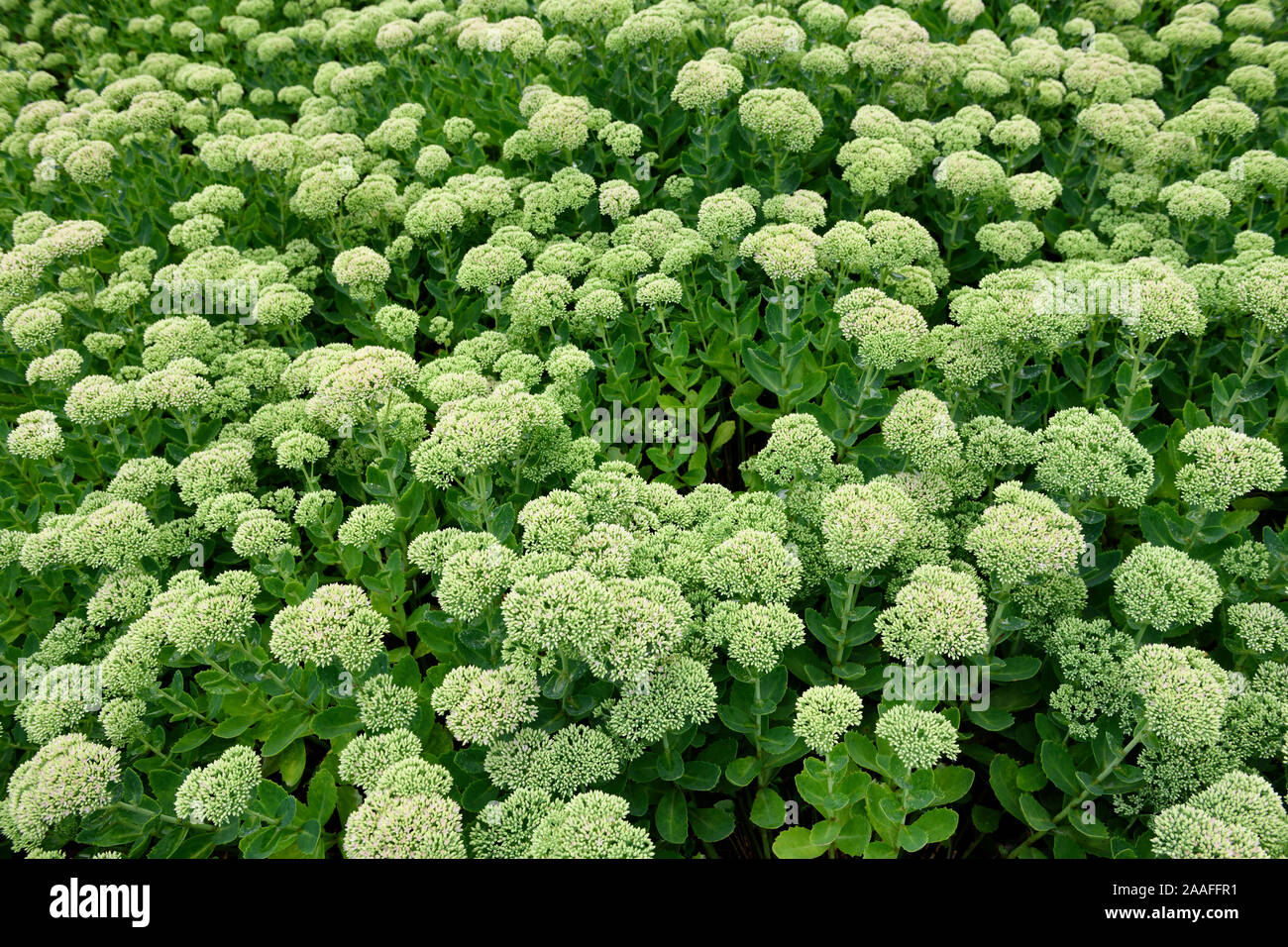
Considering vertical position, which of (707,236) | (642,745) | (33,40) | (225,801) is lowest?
(225,801)

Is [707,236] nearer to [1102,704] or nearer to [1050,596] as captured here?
[1050,596]

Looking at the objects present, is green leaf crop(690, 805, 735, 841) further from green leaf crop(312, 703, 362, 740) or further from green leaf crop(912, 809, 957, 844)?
green leaf crop(312, 703, 362, 740)

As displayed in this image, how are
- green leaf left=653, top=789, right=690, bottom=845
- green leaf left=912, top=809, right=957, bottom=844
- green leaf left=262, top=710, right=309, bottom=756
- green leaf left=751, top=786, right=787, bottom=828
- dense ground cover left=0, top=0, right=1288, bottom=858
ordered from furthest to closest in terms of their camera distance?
green leaf left=262, top=710, right=309, bottom=756
green leaf left=751, top=786, right=787, bottom=828
green leaf left=653, top=789, right=690, bottom=845
dense ground cover left=0, top=0, right=1288, bottom=858
green leaf left=912, top=809, right=957, bottom=844

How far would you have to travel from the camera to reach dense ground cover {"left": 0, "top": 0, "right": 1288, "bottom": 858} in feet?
11.6

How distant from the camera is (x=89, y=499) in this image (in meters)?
5.09

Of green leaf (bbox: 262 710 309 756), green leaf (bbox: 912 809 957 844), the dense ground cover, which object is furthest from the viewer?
green leaf (bbox: 262 710 309 756)

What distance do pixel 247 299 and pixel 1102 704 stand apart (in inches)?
261

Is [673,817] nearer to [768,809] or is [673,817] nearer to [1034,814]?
[768,809]

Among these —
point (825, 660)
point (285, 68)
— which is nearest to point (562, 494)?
point (825, 660)

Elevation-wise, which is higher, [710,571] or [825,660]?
[710,571]

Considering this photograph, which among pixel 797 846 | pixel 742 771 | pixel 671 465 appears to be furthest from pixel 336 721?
pixel 671 465

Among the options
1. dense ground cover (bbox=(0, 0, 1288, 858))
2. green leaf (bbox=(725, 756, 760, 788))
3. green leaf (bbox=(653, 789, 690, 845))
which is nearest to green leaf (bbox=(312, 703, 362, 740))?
dense ground cover (bbox=(0, 0, 1288, 858))

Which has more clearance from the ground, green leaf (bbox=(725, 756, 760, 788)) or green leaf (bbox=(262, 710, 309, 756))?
green leaf (bbox=(725, 756, 760, 788))

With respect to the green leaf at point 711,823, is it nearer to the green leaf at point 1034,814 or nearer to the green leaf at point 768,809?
the green leaf at point 768,809
